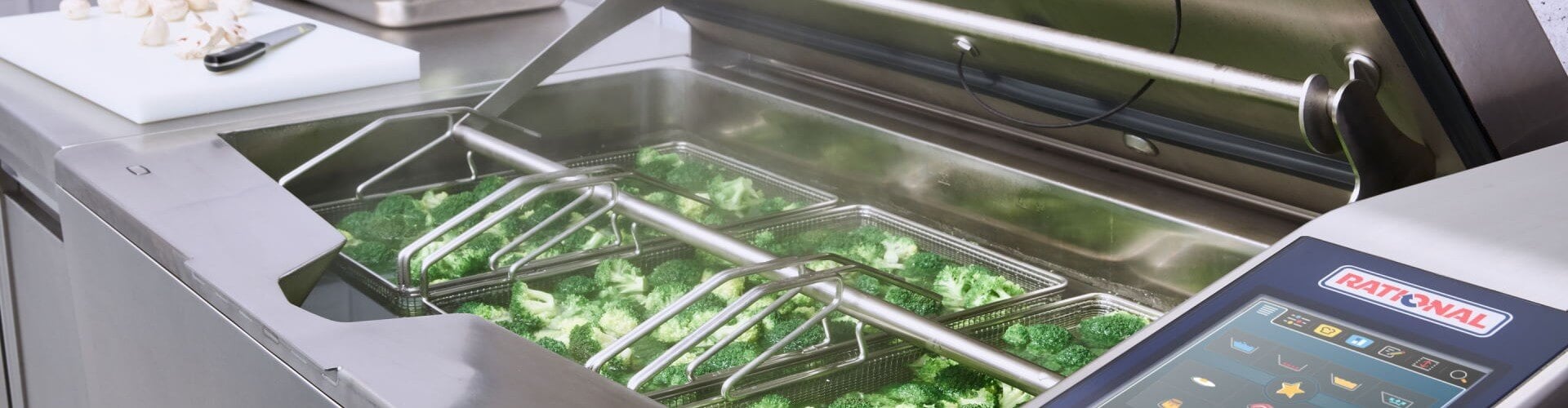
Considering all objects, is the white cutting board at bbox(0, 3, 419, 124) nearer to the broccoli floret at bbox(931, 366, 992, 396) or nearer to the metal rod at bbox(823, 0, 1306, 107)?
the metal rod at bbox(823, 0, 1306, 107)

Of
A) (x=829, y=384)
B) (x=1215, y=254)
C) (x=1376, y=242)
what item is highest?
(x=1376, y=242)

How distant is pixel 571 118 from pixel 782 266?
0.77 metres

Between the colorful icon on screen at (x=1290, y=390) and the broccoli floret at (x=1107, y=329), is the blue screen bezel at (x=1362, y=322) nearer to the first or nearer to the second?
the colorful icon on screen at (x=1290, y=390)

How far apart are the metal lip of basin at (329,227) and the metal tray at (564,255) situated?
32mm

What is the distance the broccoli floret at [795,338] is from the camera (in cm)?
115

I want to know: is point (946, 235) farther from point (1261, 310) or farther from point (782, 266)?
point (1261, 310)

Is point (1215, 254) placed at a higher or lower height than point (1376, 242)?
lower

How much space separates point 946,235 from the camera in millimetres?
1450

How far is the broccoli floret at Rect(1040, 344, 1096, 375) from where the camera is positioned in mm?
1110

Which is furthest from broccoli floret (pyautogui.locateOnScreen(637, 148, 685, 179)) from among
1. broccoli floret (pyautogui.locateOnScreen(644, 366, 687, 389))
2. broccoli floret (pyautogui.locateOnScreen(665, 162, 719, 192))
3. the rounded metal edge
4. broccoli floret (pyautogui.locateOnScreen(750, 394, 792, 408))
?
the rounded metal edge

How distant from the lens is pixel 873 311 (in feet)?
3.59

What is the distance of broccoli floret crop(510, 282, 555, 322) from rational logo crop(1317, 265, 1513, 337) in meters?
0.78

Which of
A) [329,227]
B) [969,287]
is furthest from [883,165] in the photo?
[329,227]

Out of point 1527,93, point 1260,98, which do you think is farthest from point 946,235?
point 1527,93
